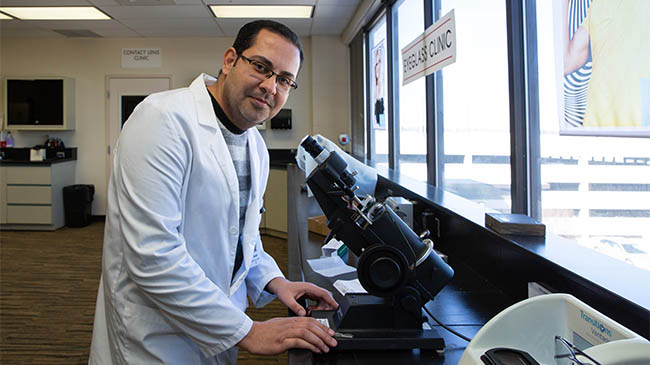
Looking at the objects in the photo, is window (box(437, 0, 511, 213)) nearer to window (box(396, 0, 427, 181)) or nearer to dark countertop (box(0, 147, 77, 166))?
window (box(396, 0, 427, 181))

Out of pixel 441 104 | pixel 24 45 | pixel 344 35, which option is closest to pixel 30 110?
pixel 24 45

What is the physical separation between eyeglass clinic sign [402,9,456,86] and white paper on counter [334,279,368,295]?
1.37m

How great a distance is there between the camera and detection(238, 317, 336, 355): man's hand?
3.15ft

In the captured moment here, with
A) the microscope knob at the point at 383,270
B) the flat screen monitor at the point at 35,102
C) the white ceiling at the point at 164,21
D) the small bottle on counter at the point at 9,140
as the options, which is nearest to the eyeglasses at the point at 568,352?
the microscope knob at the point at 383,270

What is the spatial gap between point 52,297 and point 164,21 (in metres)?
3.64

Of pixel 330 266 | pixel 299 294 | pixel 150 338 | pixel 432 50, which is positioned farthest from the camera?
pixel 432 50

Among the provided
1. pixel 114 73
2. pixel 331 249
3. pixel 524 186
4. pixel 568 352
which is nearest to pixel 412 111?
pixel 524 186

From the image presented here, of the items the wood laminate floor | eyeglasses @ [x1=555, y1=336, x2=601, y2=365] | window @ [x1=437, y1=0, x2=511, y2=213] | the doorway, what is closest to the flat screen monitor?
the doorway

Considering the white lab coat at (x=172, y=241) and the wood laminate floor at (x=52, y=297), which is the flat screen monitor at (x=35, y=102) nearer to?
the wood laminate floor at (x=52, y=297)

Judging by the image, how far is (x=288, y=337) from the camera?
0.97 metres

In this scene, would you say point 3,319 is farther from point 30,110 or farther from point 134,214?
point 30,110

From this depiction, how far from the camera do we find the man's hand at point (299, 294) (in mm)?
1180

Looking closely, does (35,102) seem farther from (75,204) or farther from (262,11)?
(262,11)

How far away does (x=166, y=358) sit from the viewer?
1.11 metres
